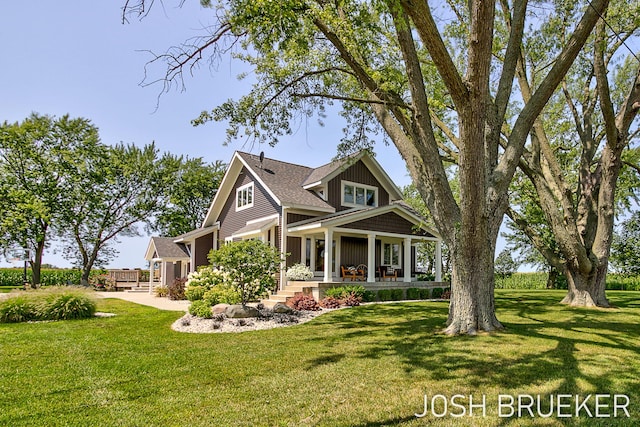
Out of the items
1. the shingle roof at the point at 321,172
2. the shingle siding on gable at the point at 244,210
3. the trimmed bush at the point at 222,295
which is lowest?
the trimmed bush at the point at 222,295

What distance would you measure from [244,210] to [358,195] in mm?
5947

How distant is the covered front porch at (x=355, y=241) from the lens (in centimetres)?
1561

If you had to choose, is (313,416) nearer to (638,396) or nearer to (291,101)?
(638,396)

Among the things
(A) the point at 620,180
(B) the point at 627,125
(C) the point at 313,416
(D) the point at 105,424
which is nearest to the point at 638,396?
(C) the point at 313,416

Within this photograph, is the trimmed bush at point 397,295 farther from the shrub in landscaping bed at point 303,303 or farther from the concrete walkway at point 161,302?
the concrete walkway at point 161,302

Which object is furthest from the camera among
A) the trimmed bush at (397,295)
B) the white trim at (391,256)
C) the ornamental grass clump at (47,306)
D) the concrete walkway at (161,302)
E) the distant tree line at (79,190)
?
the distant tree line at (79,190)

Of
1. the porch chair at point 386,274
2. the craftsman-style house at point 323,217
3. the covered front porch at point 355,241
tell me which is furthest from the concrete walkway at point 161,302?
the porch chair at point 386,274

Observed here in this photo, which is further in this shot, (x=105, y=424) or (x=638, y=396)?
(x=638, y=396)

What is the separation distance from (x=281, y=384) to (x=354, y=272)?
11789 millimetres

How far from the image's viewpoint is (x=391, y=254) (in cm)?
2025

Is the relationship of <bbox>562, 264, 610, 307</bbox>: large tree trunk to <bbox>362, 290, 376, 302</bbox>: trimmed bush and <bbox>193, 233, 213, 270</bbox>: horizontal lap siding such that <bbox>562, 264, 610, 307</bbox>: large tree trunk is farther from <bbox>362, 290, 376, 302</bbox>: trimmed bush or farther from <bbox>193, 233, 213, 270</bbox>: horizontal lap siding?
<bbox>193, 233, 213, 270</bbox>: horizontal lap siding

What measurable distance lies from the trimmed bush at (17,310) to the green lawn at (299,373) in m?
2.17

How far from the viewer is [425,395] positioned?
425cm

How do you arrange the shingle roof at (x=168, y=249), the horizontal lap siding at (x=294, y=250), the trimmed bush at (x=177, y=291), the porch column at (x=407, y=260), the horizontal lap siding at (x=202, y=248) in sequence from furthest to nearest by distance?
the shingle roof at (x=168, y=249) < the horizontal lap siding at (x=202, y=248) < the trimmed bush at (x=177, y=291) < the porch column at (x=407, y=260) < the horizontal lap siding at (x=294, y=250)
